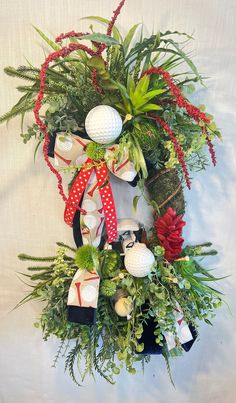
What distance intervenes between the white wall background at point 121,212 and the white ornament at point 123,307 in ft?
0.79

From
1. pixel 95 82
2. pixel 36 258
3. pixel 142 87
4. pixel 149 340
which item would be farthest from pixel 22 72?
pixel 149 340

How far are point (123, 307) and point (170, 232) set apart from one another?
A: 0.24m

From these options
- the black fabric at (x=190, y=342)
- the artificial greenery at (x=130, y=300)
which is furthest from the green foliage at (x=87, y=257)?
the black fabric at (x=190, y=342)

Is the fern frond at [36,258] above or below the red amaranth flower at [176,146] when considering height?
below

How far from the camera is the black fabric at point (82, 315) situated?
887 millimetres

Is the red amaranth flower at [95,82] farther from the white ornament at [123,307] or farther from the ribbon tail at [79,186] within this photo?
the white ornament at [123,307]

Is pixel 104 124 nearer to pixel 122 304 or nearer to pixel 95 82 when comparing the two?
pixel 95 82

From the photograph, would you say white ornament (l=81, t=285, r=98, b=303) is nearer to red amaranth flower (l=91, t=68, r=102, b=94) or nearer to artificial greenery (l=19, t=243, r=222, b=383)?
artificial greenery (l=19, t=243, r=222, b=383)

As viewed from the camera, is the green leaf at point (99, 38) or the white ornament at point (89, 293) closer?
the green leaf at point (99, 38)

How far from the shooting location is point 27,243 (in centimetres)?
105

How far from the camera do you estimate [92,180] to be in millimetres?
878

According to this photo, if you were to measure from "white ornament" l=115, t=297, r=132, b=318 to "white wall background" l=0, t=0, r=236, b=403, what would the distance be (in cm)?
24

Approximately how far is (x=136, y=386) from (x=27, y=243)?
0.65 meters

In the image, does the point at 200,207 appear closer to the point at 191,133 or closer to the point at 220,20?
the point at 191,133
